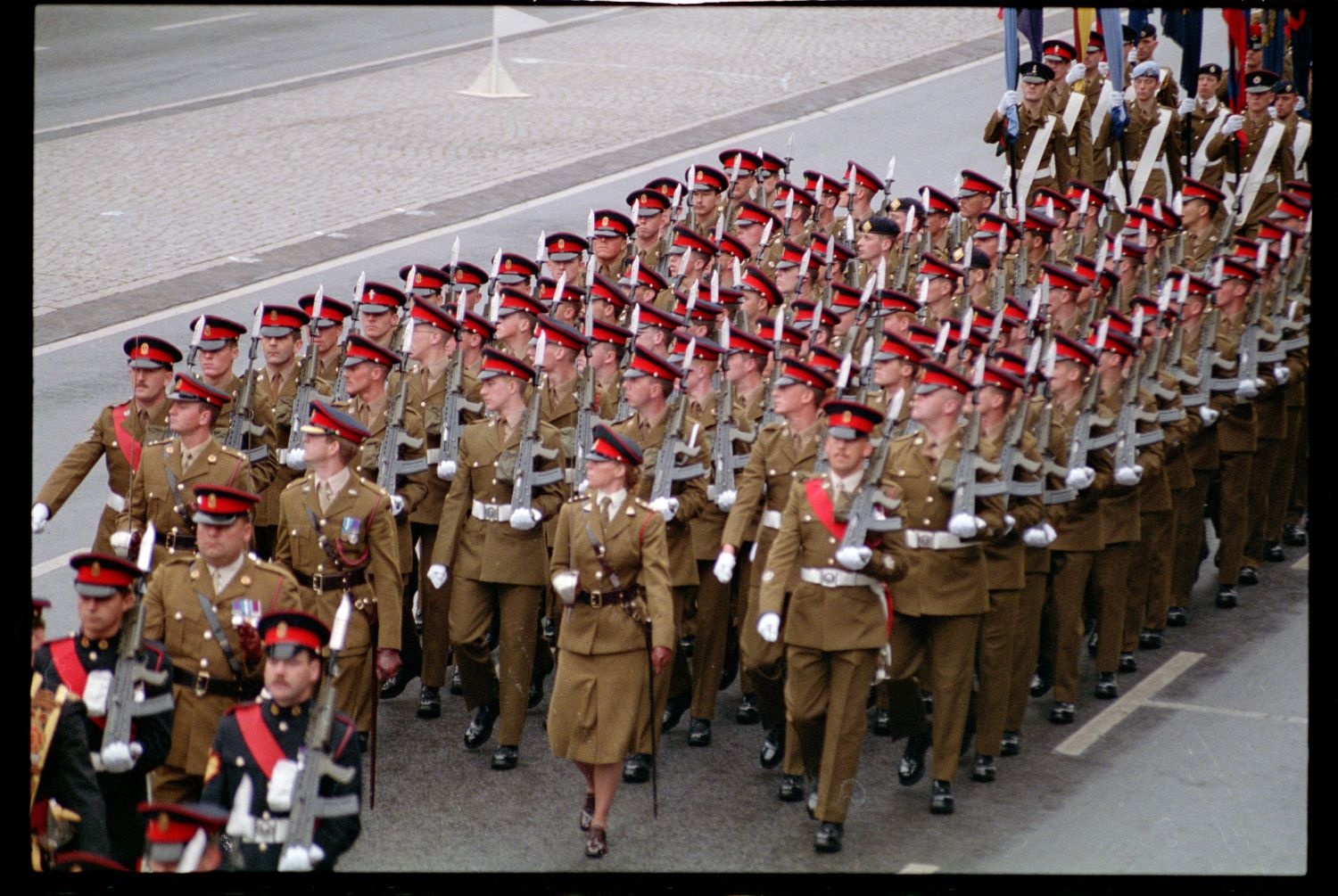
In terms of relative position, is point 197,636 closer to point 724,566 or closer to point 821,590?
point 724,566

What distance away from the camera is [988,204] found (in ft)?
48.5

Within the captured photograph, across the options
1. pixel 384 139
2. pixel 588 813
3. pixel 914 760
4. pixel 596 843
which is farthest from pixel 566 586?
pixel 384 139

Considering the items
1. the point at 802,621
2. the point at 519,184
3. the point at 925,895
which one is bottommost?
the point at 519,184

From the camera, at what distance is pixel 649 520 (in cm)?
903

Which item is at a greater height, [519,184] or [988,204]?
[988,204]

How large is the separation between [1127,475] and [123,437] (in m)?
5.04

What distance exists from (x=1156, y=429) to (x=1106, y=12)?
26.3 feet

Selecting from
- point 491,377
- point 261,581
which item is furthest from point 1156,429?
point 261,581

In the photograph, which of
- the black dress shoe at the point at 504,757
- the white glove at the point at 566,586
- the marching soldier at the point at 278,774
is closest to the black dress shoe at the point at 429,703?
the black dress shoe at the point at 504,757

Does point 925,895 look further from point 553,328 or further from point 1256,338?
point 1256,338

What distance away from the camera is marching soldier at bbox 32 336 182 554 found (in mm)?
10047

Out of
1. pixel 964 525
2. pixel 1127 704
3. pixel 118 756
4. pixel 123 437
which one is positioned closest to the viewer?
pixel 118 756

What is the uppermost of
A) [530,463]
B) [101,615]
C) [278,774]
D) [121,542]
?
[101,615]

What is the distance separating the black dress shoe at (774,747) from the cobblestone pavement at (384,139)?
8787 mm
